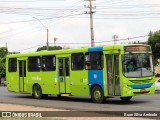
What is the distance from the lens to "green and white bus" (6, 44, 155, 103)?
824 inches

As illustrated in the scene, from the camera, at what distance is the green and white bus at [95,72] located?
20.9m

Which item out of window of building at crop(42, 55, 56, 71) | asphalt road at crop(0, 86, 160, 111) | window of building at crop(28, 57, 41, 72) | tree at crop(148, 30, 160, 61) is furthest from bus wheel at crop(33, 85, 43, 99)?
tree at crop(148, 30, 160, 61)

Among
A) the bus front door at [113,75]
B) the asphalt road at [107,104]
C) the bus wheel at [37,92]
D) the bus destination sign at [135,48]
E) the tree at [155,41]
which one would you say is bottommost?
the asphalt road at [107,104]

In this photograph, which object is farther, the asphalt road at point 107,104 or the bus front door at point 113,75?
the bus front door at point 113,75

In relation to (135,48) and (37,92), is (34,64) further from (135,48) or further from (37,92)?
(135,48)

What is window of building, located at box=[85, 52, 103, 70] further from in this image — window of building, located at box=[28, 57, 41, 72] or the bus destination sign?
window of building, located at box=[28, 57, 41, 72]

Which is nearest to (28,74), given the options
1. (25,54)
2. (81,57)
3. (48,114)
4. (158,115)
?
(25,54)

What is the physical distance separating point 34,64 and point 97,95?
20.1 ft

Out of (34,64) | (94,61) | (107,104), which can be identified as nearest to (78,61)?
(94,61)

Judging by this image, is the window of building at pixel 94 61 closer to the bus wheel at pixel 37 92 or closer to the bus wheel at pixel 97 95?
the bus wheel at pixel 97 95

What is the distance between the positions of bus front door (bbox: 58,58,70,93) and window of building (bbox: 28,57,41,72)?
2.19 meters

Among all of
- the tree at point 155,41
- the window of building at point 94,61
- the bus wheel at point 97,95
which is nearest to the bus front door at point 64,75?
the window of building at point 94,61

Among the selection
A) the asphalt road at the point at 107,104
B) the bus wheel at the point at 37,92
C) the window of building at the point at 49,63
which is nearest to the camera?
the asphalt road at the point at 107,104

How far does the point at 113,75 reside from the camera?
2119 centimetres
